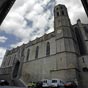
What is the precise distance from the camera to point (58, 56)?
25078 millimetres

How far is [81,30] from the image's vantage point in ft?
98.2

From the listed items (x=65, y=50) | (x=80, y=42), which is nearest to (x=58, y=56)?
(x=65, y=50)

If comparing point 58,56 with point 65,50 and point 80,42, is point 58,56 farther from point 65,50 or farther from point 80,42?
point 80,42

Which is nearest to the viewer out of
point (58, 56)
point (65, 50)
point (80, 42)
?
point (65, 50)

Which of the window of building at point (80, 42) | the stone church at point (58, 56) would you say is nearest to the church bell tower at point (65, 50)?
the stone church at point (58, 56)

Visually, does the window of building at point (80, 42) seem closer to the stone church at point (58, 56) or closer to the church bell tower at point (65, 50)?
the stone church at point (58, 56)

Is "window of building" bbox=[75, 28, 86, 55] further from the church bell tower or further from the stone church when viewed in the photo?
the church bell tower

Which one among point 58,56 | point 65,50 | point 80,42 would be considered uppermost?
point 80,42

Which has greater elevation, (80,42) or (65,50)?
(80,42)

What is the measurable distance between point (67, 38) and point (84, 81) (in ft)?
32.2

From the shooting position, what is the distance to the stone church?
2314cm

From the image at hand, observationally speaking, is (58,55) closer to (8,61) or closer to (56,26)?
(56,26)

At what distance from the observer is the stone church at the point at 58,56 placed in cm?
2314

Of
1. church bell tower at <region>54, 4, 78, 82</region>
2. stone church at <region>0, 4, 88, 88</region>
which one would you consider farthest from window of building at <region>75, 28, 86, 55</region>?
church bell tower at <region>54, 4, 78, 82</region>
